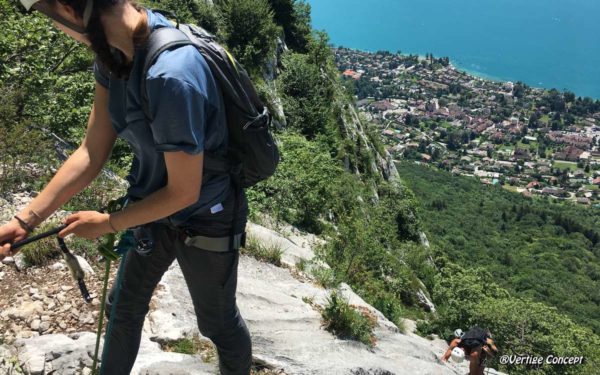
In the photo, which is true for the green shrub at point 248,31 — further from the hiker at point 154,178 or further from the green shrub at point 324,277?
the hiker at point 154,178

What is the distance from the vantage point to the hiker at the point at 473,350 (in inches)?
257

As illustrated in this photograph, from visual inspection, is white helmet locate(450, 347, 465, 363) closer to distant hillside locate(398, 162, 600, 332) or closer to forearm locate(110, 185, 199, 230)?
forearm locate(110, 185, 199, 230)

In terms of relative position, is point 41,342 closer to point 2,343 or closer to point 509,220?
point 2,343

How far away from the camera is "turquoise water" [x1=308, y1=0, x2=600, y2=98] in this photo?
144125 mm

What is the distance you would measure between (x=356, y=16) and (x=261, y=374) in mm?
165886

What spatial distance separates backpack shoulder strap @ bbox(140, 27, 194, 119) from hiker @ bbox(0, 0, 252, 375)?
0.07ft

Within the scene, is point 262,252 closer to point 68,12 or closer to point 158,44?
point 158,44

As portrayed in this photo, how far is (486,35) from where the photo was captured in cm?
15800

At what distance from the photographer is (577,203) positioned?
9181 cm

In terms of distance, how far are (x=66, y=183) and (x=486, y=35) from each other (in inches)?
6908

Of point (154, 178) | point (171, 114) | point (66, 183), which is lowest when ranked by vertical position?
point (66, 183)

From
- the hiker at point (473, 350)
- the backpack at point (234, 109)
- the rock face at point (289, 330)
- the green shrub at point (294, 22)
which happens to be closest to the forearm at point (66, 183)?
the backpack at point (234, 109)

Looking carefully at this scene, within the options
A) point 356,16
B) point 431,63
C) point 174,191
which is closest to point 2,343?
point 174,191

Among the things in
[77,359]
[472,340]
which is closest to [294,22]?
[472,340]
